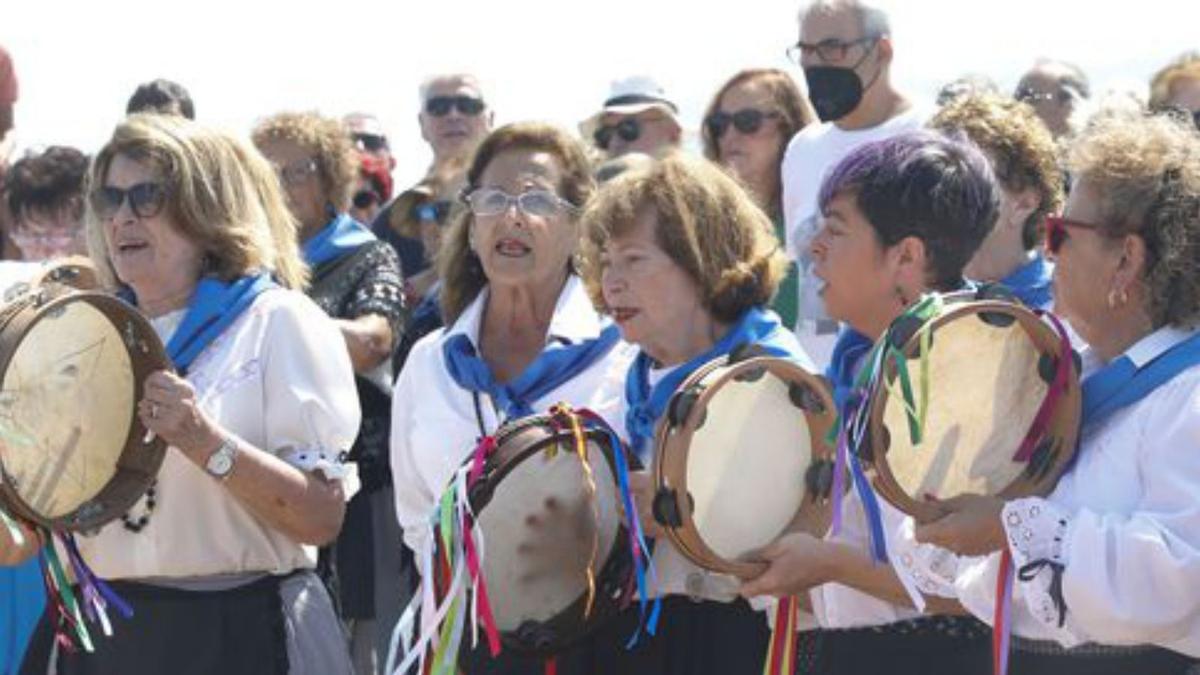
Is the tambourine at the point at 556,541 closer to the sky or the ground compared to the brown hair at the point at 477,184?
closer to the ground

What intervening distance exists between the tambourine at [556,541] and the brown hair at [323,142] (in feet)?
10.3

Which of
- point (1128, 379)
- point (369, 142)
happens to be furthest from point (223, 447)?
point (369, 142)

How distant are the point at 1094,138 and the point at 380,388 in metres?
3.45

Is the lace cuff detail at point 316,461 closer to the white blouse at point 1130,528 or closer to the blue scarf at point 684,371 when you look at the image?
the blue scarf at point 684,371

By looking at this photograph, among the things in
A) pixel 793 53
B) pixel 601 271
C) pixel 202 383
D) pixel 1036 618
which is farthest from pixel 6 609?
pixel 1036 618

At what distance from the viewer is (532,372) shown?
18.4 feet

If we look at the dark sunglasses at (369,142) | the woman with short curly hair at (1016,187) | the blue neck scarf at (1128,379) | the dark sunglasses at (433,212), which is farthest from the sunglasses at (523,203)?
the dark sunglasses at (369,142)

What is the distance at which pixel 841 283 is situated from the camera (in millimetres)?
4684

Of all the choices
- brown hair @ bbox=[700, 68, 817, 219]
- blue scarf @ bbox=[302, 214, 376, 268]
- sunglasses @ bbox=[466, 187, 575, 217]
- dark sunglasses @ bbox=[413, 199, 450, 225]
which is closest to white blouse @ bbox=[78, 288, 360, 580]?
sunglasses @ bbox=[466, 187, 575, 217]

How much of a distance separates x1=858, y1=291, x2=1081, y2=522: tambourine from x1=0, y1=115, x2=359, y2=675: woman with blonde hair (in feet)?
5.40

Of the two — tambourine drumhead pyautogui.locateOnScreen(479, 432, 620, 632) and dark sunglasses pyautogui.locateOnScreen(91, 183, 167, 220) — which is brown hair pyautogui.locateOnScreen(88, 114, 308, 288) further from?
tambourine drumhead pyautogui.locateOnScreen(479, 432, 620, 632)

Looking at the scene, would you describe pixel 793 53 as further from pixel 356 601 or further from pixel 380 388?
pixel 356 601

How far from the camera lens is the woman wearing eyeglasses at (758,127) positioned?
7.31 meters

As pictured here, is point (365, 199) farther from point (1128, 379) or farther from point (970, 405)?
point (1128, 379)
